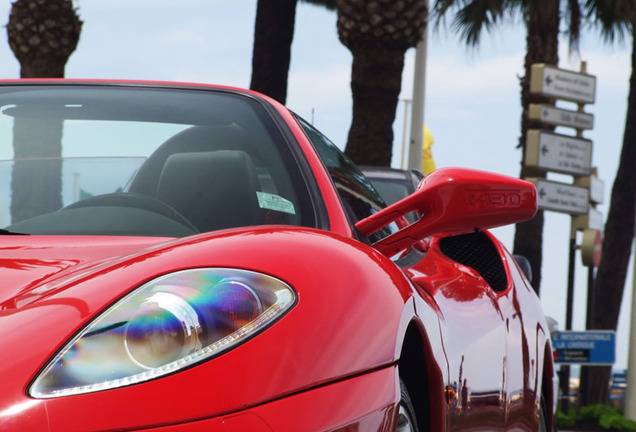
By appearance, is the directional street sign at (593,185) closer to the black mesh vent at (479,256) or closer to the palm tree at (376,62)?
the palm tree at (376,62)

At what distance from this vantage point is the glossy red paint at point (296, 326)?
1579 millimetres

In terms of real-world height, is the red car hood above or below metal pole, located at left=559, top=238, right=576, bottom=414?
above

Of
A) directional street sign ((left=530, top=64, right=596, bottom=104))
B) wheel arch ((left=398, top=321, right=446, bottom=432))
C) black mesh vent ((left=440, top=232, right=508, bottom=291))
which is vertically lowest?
wheel arch ((left=398, top=321, right=446, bottom=432))

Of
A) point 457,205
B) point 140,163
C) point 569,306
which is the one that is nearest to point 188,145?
point 140,163

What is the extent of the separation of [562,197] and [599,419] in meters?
4.33

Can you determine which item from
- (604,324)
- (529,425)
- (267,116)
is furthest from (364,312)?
(604,324)

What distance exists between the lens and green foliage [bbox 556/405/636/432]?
1283 centimetres

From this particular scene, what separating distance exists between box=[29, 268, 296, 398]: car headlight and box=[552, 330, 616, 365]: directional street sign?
13063 millimetres

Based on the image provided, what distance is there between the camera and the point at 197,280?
178 centimetres

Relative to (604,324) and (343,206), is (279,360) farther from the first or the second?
(604,324)

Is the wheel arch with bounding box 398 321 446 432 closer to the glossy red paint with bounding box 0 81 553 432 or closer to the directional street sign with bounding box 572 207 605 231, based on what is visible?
the glossy red paint with bounding box 0 81 553 432

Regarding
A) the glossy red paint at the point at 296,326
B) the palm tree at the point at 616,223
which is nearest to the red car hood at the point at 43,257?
the glossy red paint at the point at 296,326

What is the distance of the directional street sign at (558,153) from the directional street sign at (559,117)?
0.19 m

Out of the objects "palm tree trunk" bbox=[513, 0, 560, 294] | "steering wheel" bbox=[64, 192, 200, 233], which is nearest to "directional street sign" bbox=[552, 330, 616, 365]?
"palm tree trunk" bbox=[513, 0, 560, 294]
